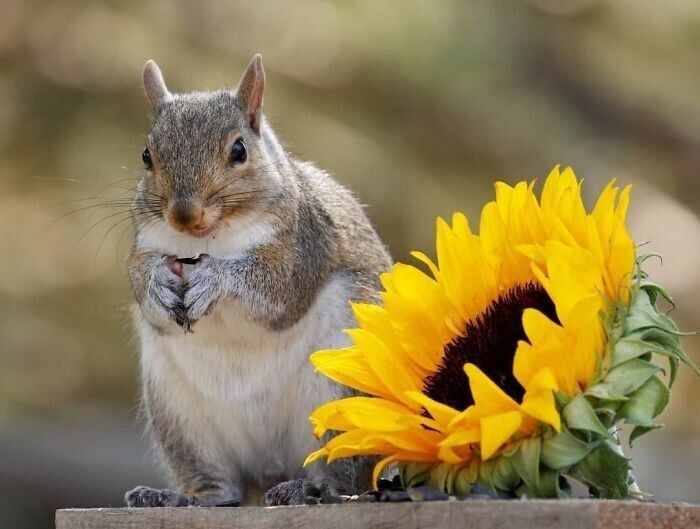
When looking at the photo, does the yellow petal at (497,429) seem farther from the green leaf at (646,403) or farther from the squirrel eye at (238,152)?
the squirrel eye at (238,152)

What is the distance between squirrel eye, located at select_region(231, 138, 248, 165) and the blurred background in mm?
2442

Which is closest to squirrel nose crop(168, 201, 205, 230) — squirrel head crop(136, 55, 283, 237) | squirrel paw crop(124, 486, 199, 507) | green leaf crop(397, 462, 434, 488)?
squirrel head crop(136, 55, 283, 237)

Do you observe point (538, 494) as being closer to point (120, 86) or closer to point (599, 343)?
point (599, 343)

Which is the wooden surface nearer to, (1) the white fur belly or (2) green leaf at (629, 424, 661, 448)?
(2) green leaf at (629, 424, 661, 448)

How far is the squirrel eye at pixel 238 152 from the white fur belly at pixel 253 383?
1.02ft

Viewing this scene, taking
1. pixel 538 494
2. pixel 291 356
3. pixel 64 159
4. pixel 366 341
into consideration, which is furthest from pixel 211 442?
pixel 64 159

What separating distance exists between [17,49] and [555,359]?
→ 445 centimetres

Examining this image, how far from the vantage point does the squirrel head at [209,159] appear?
258 cm

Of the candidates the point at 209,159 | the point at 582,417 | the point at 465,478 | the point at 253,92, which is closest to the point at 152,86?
the point at 253,92

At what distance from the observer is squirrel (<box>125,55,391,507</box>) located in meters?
2.64

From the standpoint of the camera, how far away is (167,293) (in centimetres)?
263

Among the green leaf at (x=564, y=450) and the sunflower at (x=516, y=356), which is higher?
the sunflower at (x=516, y=356)

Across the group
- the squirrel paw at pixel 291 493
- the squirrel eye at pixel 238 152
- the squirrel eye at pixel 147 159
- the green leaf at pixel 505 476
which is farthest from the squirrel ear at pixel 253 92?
the green leaf at pixel 505 476

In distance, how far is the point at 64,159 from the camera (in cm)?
545
